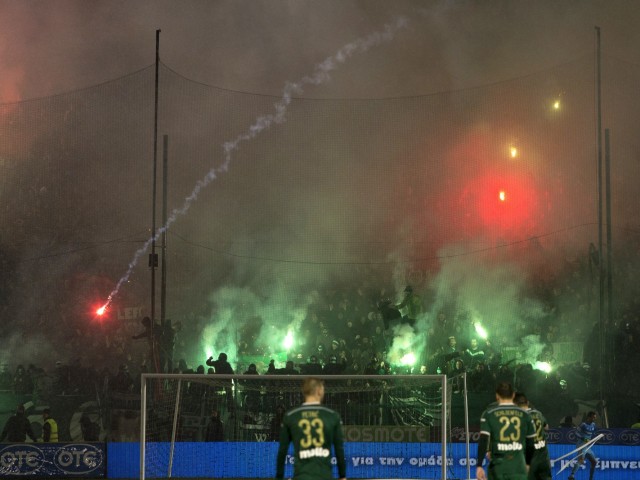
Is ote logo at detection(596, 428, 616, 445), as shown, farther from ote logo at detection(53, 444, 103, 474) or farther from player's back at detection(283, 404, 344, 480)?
player's back at detection(283, 404, 344, 480)

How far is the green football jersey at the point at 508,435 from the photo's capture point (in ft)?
30.6

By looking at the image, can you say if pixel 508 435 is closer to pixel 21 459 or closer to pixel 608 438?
pixel 608 438

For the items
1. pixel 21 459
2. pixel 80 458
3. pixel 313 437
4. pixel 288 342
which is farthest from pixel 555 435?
pixel 313 437

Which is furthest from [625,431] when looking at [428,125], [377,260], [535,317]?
[428,125]

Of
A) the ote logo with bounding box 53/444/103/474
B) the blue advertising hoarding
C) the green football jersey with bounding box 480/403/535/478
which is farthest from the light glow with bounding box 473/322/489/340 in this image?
the green football jersey with bounding box 480/403/535/478

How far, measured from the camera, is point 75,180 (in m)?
28.1

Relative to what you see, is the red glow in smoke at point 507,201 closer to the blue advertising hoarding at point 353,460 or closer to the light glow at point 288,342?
the light glow at point 288,342

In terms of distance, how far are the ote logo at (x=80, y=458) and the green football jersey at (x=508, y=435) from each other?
11.9 meters

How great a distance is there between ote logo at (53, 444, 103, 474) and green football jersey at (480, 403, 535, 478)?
39.1 ft

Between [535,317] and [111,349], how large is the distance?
44.7 feet

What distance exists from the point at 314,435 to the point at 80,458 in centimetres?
1279

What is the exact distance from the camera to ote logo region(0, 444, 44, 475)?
18312 millimetres

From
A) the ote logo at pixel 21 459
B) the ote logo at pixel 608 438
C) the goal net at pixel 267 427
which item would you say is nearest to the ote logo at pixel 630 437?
the ote logo at pixel 608 438

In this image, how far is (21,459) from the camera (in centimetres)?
1845
